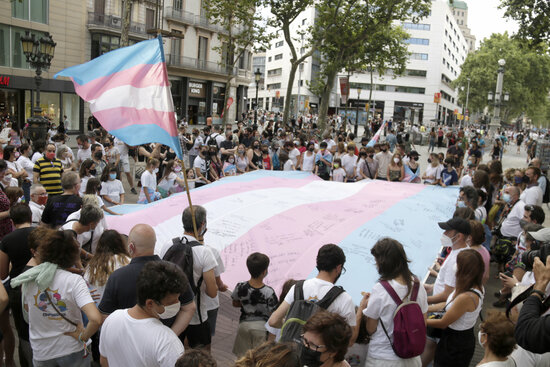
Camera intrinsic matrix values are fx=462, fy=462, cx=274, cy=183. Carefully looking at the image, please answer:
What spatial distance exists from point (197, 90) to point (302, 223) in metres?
42.7

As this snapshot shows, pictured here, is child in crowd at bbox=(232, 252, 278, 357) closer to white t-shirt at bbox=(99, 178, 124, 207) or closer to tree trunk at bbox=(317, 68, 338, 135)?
white t-shirt at bbox=(99, 178, 124, 207)

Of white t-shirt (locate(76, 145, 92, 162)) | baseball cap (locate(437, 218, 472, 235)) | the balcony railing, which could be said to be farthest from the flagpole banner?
the balcony railing

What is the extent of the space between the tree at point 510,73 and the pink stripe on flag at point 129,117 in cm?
6334

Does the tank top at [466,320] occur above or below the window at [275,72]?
below

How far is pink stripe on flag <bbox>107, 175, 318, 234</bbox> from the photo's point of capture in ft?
23.3

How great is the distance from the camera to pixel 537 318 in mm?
2910

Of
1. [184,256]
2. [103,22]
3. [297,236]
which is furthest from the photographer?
[103,22]

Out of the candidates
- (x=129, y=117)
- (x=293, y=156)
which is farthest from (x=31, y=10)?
(x=129, y=117)

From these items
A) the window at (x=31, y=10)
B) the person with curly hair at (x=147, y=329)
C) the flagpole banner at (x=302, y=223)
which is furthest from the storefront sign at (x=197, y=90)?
the person with curly hair at (x=147, y=329)

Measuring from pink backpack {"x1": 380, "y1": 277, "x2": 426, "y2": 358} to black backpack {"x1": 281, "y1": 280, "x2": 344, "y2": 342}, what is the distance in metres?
0.45

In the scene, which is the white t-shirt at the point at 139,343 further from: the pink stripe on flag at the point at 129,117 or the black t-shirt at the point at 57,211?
the black t-shirt at the point at 57,211

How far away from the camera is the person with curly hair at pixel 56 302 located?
3478 mm

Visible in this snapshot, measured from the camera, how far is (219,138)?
49.5ft

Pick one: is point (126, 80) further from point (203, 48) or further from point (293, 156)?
point (203, 48)
